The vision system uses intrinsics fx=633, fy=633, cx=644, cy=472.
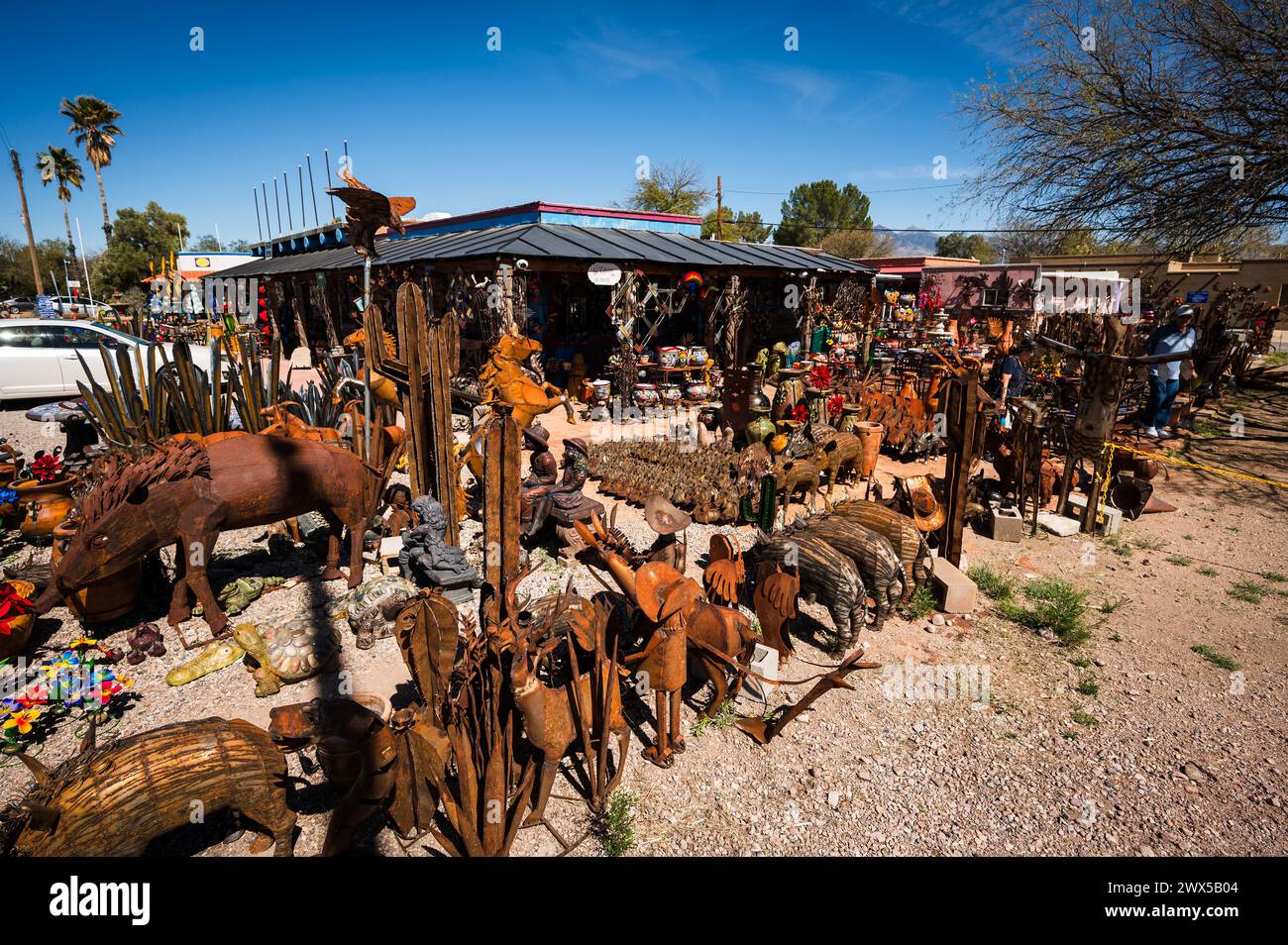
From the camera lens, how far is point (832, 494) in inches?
327

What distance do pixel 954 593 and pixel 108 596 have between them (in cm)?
642

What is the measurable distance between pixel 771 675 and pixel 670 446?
5.00m

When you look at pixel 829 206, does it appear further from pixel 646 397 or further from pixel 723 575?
pixel 723 575

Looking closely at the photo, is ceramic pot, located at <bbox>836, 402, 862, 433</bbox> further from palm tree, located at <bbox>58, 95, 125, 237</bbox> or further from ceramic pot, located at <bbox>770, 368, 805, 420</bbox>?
palm tree, located at <bbox>58, 95, 125, 237</bbox>

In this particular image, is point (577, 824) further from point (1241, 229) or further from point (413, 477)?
point (1241, 229)

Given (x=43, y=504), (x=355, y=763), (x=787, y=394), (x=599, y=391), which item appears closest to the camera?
(x=355, y=763)

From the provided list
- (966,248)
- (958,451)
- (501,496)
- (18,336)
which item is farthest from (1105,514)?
(966,248)

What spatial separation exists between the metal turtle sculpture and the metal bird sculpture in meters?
3.07

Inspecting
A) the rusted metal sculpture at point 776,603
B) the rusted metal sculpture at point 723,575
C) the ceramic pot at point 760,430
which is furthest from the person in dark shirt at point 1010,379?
the rusted metal sculpture at point 723,575

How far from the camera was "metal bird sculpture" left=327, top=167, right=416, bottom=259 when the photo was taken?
16.9ft

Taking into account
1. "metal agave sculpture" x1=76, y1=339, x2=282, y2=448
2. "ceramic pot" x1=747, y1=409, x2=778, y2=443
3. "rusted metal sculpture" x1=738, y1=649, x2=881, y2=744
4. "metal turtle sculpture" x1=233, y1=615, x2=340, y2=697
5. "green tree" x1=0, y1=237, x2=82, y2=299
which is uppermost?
→ "green tree" x1=0, y1=237, x2=82, y2=299

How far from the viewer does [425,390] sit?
5238 mm

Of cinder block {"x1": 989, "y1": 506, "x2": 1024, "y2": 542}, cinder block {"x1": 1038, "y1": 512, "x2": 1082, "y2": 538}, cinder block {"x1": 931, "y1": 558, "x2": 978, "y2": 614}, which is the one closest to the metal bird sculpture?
cinder block {"x1": 931, "y1": 558, "x2": 978, "y2": 614}
